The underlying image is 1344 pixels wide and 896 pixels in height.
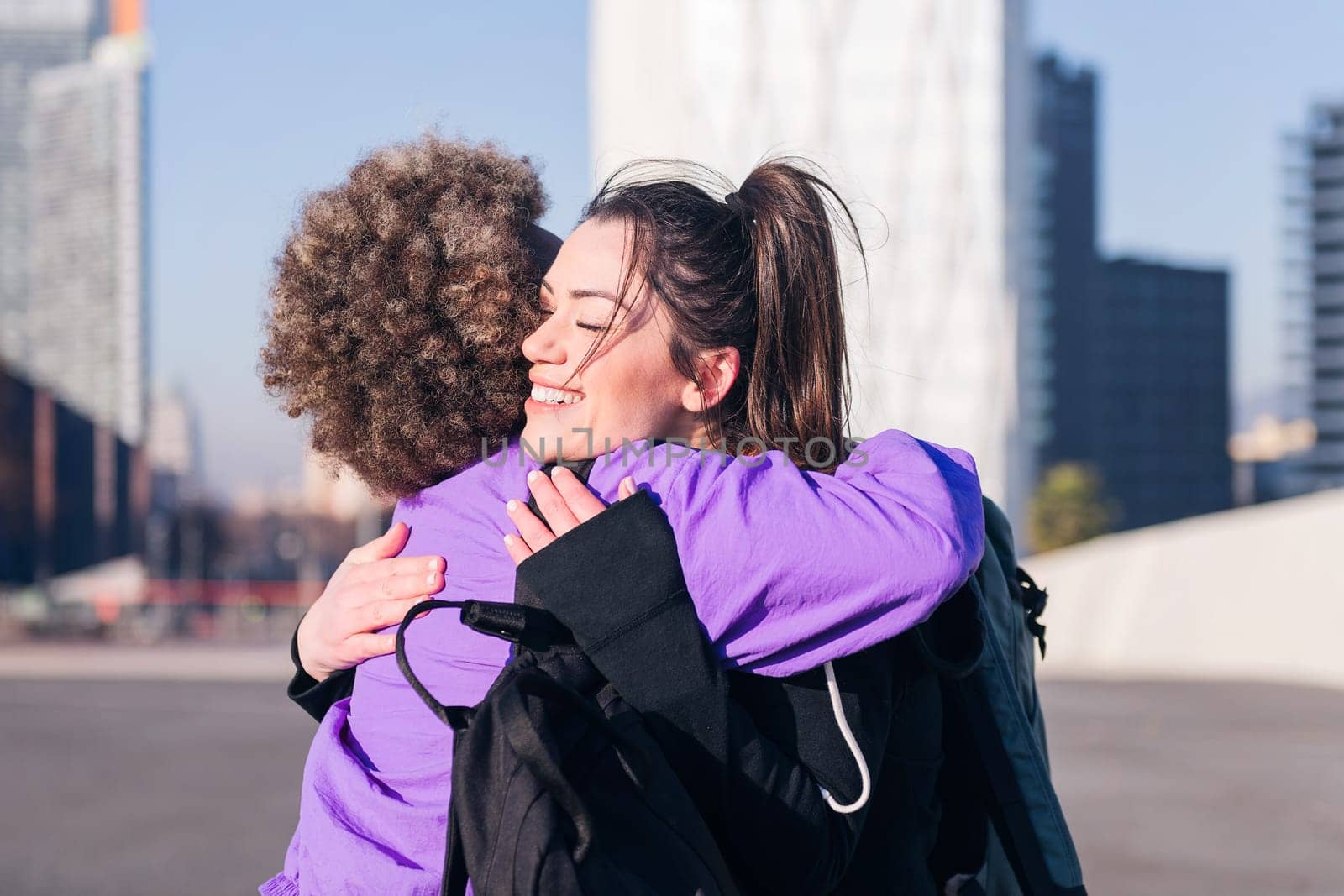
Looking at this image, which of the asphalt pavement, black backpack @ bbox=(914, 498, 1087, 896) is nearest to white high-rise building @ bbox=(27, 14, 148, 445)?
the asphalt pavement

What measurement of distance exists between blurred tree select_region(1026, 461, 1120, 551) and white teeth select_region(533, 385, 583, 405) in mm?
34251

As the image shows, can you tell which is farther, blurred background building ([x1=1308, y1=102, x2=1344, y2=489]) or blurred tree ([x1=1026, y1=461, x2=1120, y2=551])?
blurred background building ([x1=1308, y1=102, x2=1344, y2=489])

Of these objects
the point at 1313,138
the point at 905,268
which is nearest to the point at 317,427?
the point at 905,268

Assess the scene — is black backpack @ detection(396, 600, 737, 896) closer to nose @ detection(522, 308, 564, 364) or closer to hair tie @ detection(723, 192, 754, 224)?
nose @ detection(522, 308, 564, 364)

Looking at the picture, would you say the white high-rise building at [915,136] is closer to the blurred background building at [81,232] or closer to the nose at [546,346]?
the nose at [546,346]

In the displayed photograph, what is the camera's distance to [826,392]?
1643 mm

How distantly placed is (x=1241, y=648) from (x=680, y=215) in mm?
16594

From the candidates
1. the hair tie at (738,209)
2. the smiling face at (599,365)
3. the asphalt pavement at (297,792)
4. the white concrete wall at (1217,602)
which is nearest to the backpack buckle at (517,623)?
the smiling face at (599,365)

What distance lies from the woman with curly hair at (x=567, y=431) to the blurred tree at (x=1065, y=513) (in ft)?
112

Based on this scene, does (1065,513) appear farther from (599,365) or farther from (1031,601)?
(599,365)

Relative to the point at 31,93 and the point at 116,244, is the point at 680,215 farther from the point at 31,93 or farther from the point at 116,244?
the point at 31,93

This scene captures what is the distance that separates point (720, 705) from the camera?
1288mm

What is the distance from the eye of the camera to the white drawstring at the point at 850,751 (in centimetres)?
134

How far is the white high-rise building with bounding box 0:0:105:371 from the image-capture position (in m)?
132
